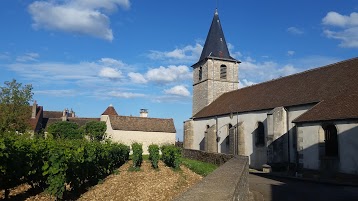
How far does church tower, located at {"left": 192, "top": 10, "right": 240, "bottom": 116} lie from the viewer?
37375 millimetres

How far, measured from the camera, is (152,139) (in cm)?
4394

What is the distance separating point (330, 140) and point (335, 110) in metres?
1.62

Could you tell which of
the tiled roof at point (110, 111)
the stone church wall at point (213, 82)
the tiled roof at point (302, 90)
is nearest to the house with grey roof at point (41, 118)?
the tiled roof at point (110, 111)

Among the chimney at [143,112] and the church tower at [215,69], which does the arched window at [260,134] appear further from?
the chimney at [143,112]

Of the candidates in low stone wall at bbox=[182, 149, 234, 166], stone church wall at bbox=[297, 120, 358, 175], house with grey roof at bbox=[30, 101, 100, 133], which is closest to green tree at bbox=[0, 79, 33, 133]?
house with grey roof at bbox=[30, 101, 100, 133]

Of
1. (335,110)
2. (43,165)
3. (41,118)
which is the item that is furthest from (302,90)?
(41,118)

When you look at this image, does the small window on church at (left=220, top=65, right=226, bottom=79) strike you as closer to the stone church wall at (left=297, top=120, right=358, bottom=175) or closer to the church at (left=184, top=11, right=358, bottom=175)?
the church at (left=184, top=11, right=358, bottom=175)

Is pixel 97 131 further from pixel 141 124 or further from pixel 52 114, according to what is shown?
pixel 52 114

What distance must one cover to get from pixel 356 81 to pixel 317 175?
637 centimetres

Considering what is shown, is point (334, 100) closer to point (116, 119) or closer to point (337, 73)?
point (337, 73)

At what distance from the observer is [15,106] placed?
33375 mm

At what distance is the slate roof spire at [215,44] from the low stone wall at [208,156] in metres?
12.9

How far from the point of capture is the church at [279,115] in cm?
1625

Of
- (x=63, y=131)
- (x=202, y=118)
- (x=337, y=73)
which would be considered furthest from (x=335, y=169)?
(x=63, y=131)
